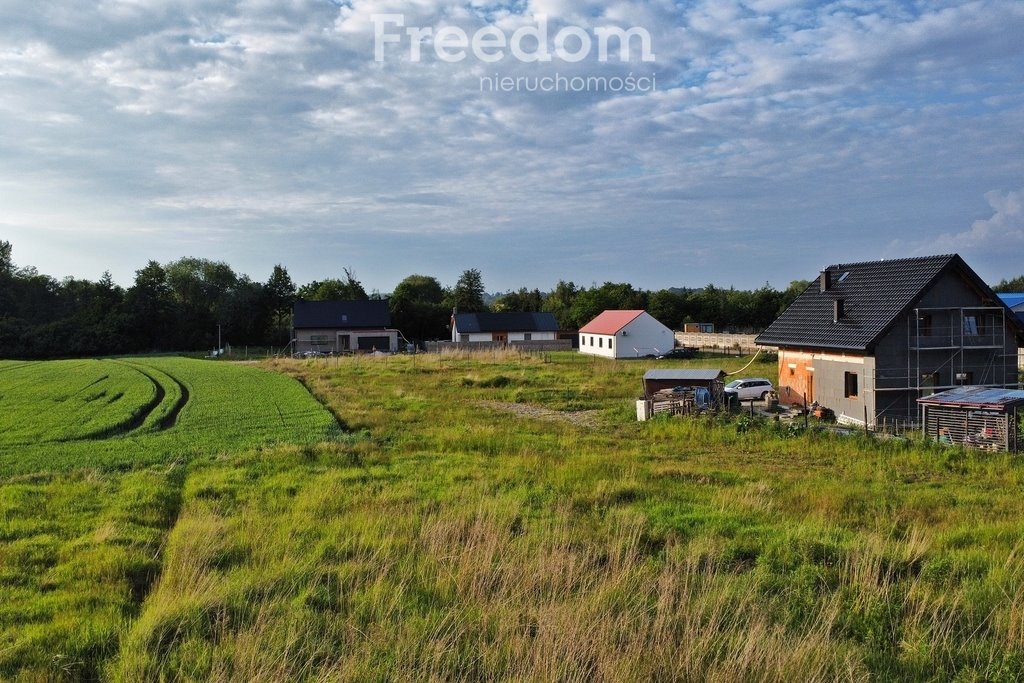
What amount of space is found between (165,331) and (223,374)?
136 feet

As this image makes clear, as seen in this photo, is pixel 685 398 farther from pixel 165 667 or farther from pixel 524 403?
pixel 165 667

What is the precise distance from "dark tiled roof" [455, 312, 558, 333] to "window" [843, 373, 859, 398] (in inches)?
2027

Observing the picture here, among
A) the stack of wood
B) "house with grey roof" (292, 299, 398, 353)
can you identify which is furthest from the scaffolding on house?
"house with grey roof" (292, 299, 398, 353)

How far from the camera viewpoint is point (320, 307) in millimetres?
76188

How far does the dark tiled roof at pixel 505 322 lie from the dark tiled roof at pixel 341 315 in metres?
8.00

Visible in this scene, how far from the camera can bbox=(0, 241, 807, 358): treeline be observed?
74312 millimetres

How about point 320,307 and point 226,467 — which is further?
point 320,307

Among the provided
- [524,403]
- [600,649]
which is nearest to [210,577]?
[600,649]

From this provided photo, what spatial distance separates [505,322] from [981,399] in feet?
193

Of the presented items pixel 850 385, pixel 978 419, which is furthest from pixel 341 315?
pixel 978 419

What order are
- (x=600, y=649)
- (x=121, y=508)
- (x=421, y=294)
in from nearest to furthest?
(x=600, y=649) < (x=121, y=508) < (x=421, y=294)

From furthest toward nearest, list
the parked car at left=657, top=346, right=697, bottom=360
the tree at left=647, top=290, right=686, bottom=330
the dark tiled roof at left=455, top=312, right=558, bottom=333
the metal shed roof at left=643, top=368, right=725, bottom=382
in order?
the tree at left=647, top=290, right=686, bottom=330
the dark tiled roof at left=455, top=312, right=558, bottom=333
the parked car at left=657, top=346, right=697, bottom=360
the metal shed roof at left=643, top=368, right=725, bottom=382

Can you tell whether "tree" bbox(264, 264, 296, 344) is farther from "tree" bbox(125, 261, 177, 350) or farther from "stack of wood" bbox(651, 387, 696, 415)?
"stack of wood" bbox(651, 387, 696, 415)

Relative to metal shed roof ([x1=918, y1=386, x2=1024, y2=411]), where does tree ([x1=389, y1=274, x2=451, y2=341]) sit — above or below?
above
